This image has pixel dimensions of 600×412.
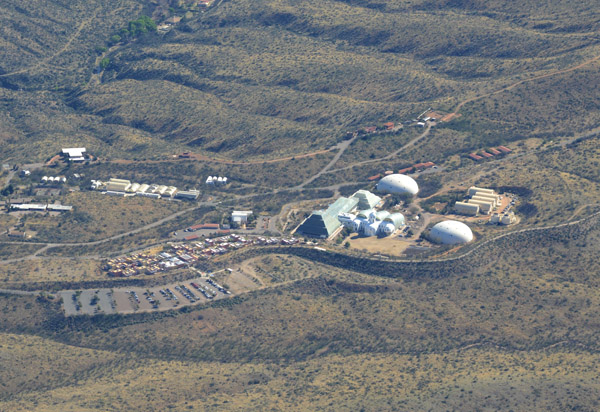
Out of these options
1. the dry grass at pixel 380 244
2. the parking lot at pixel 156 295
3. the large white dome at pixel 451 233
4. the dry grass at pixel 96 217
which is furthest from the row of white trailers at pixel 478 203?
the dry grass at pixel 96 217

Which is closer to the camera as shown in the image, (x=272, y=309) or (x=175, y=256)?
(x=272, y=309)

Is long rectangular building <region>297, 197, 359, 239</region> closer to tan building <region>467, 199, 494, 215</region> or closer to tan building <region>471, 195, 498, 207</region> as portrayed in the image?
tan building <region>467, 199, 494, 215</region>

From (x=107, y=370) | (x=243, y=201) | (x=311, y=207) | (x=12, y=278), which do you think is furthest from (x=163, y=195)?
(x=107, y=370)

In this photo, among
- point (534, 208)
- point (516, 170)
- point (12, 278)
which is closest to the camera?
point (12, 278)

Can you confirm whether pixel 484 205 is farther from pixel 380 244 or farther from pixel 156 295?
pixel 156 295

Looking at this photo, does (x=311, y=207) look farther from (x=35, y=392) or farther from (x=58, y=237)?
(x=35, y=392)

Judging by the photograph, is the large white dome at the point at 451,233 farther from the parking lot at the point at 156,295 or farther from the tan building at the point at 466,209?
the parking lot at the point at 156,295

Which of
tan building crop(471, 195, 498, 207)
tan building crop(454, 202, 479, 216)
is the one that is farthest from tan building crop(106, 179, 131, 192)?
tan building crop(471, 195, 498, 207)
